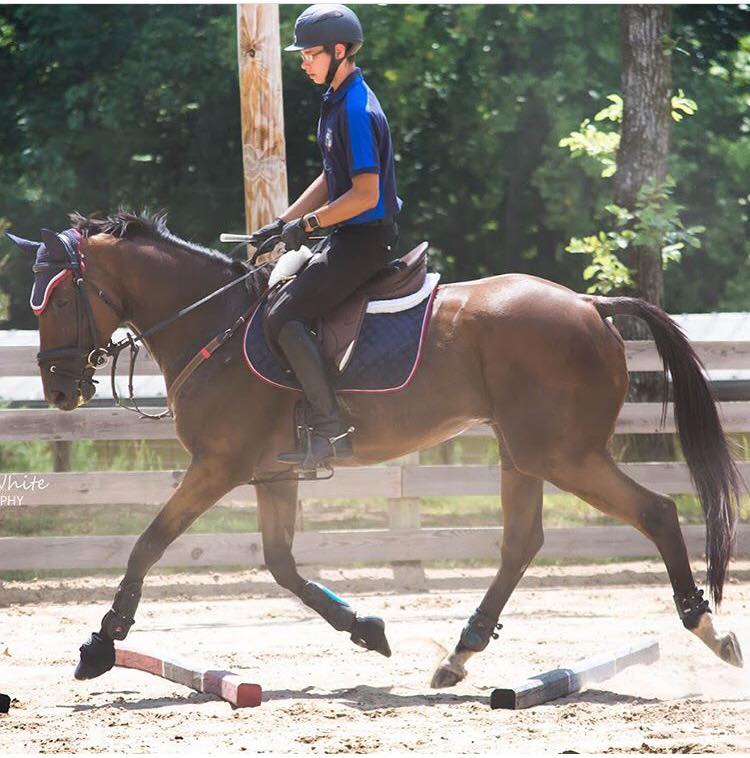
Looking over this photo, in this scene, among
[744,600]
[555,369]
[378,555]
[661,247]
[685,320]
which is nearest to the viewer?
[555,369]

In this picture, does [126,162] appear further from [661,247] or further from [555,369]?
[555,369]

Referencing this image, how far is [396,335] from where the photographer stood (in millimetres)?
5742

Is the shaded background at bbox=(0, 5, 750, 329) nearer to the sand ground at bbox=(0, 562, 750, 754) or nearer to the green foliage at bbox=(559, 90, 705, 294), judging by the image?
A: the green foliage at bbox=(559, 90, 705, 294)

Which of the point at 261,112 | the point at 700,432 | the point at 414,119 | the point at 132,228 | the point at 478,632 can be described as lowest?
the point at 478,632

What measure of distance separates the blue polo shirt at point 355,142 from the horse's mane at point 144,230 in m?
0.61

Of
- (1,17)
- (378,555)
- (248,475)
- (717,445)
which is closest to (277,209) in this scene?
(378,555)

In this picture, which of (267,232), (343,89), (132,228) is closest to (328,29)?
(343,89)

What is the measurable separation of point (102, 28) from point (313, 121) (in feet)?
9.27

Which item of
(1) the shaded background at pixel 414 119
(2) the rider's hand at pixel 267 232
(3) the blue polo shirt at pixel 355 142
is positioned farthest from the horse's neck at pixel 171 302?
(1) the shaded background at pixel 414 119

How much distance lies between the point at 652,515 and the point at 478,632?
0.98 meters

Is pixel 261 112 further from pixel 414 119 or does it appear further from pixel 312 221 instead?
pixel 414 119

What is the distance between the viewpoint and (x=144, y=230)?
607cm

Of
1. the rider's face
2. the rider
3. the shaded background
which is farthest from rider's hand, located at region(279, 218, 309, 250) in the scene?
the shaded background

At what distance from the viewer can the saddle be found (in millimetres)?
5723
